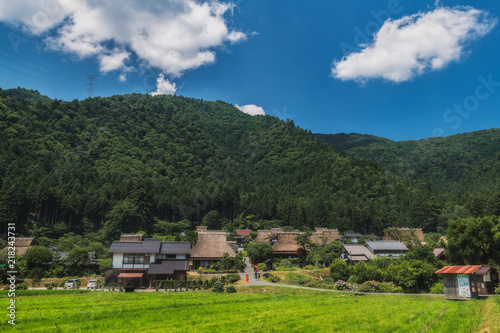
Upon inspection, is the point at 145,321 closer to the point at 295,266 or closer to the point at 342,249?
the point at 295,266

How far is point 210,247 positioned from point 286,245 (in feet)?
44.3

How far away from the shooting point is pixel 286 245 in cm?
5269

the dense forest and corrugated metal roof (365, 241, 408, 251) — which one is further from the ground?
the dense forest

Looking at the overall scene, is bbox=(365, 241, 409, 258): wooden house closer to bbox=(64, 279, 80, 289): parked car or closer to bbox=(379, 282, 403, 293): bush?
bbox=(379, 282, 403, 293): bush

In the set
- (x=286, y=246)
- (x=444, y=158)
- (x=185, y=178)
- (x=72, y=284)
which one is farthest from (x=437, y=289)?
(x=444, y=158)

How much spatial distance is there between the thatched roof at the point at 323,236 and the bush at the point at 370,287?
2885cm

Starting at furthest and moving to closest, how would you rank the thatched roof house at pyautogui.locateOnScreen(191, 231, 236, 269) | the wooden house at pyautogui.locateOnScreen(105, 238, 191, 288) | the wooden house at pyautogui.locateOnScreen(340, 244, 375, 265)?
the wooden house at pyautogui.locateOnScreen(340, 244, 375, 265) → the thatched roof house at pyautogui.locateOnScreen(191, 231, 236, 269) → the wooden house at pyautogui.locateOnScreen(105, 238, 191, 288)

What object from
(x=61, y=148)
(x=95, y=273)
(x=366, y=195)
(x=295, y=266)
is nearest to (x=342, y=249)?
(x=295, y=266)

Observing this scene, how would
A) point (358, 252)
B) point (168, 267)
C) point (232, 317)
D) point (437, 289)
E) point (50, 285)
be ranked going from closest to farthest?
point (232, 317), point (437, 289), point (50, 285), point (168, 267), point (358, 252)

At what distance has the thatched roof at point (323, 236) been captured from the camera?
60825mm

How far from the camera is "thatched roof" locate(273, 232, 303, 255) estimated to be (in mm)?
51719

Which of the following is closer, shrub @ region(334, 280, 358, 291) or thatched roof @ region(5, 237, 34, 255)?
shrub @ region(334, 280, 358, 291)

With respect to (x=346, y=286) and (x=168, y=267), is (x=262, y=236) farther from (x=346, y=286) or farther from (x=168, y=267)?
(x=346, y=286)

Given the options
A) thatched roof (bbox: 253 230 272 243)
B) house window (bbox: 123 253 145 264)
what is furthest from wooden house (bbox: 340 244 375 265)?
house window (bbox: 123 253 145 264)
